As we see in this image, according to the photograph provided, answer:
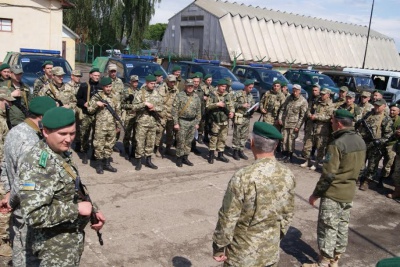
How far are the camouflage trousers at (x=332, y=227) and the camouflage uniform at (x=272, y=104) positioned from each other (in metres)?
5.20

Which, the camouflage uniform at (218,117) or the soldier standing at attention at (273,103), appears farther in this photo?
the soldier standing at attention at (273,103)

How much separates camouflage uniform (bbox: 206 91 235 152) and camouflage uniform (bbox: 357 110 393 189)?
290 cm

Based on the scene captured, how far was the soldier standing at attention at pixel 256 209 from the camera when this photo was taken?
2.85 metres

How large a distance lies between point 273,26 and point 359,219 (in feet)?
97.4

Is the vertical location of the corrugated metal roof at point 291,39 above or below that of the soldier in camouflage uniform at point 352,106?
above

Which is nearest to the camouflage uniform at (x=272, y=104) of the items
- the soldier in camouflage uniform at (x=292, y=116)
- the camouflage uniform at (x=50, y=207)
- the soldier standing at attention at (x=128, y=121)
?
the soldier in camouflage uniform at (x=292, y=116)

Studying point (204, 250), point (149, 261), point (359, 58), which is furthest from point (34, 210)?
point (359, 58)

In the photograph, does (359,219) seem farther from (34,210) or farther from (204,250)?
(34,210)

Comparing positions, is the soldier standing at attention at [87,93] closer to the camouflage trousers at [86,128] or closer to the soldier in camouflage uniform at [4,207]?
the camouflage trousers at [86,128]

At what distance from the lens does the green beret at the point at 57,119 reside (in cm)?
254

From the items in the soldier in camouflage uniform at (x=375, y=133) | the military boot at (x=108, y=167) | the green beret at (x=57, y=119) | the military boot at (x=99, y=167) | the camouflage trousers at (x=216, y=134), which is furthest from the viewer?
the camouflage trousers at (x=216, y=134)

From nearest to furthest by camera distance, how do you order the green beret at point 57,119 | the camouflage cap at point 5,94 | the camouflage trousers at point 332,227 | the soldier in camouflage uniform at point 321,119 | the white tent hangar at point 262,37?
the green beret at point 57,119
the camouflage trousers at point 332,227
the camouflage cap at point 5,94
the soldier in camouflage uniform at point 321,119
the white tent hangar at point 262,37

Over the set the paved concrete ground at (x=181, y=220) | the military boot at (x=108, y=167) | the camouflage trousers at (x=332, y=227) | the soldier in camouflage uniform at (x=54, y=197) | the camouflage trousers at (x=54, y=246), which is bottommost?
the paved concrete ground at (x=181, y=220)

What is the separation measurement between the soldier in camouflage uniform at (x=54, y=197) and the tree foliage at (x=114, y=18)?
31.3 m
